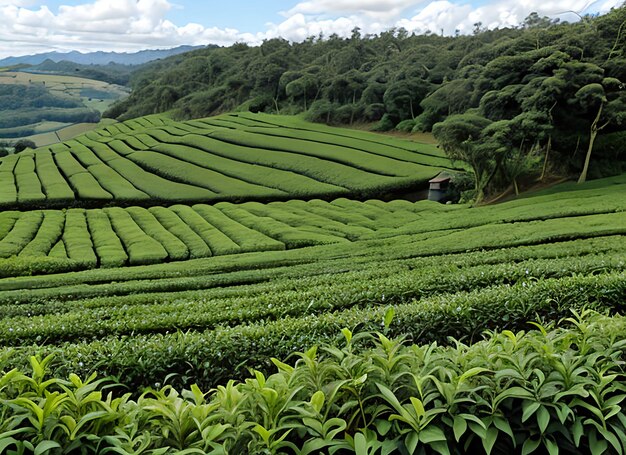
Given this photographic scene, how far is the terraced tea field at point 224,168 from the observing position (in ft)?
132

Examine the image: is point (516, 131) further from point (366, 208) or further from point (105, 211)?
point (105, 211)

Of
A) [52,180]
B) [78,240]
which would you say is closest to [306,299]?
[78,240]

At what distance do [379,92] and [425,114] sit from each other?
10.8m

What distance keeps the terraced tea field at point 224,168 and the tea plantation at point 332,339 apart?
12.4 metres

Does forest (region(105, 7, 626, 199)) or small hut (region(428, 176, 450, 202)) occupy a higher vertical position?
forest (region(105, 7, 626, 199))

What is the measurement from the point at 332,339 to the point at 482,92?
115 ft

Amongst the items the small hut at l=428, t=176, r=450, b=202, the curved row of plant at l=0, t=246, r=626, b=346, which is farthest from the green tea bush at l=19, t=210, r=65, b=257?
the small hut at l=428, t=176, r=450, b=202

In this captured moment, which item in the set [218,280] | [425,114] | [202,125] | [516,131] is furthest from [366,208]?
[202,125]

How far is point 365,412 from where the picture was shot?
9.14 feet

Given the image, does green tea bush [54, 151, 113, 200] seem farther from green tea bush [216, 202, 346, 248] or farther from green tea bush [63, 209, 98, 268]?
green tea bush [216, 202, 346, 248]

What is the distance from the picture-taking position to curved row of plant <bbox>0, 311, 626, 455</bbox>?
2.53 metres

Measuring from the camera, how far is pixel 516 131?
28.5 meters

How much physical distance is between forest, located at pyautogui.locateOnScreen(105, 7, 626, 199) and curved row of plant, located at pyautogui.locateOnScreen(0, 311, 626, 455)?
90.6 feet

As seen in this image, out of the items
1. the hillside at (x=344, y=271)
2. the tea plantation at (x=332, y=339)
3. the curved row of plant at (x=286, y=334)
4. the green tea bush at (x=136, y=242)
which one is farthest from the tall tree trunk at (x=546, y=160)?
the curved row of plant at (x=286, y=334)
